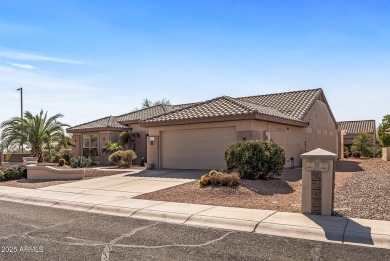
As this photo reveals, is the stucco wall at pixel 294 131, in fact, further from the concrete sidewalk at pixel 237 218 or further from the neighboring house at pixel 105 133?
the concrete sidewalk at pixel 237 218

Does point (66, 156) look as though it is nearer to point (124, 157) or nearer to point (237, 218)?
point (124, 157)

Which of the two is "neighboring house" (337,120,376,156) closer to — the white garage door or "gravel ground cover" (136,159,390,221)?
the white garage door

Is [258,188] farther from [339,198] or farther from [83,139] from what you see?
[83,139]

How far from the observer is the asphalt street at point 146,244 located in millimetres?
6176

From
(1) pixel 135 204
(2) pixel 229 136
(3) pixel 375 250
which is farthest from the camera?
(2) pixel 229 136

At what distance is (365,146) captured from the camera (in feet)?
131

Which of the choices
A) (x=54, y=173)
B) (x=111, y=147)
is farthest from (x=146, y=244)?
(x=111, y=147)

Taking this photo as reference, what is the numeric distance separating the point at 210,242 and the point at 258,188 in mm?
6383

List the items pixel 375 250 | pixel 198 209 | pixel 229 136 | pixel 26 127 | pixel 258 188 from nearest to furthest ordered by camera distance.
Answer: pixel 375 250
pixel 198 209
pixel 258 188
pixel 229 136
pixel 26 127

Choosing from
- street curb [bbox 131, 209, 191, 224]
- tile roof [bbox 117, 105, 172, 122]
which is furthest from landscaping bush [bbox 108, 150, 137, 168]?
street curb [bbox 131, 209, 191, 224]

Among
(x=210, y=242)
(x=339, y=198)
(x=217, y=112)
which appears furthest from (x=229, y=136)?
(x=210, y=242)

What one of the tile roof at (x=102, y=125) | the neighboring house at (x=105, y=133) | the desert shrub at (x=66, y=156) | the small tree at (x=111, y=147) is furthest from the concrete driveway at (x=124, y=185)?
the desert shrub at (x=66, y=156)

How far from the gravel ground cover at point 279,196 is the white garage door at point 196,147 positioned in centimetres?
507

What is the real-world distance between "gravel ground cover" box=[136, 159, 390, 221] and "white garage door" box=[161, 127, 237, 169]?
5074mm
